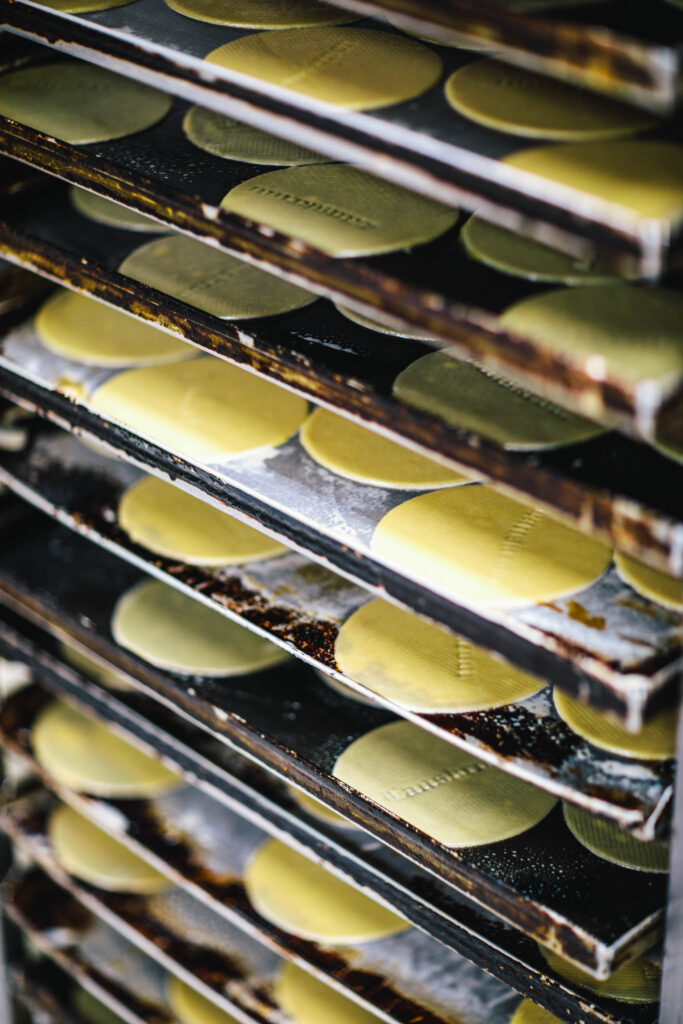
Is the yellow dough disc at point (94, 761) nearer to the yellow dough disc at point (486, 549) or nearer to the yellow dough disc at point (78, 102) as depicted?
the yellow dough disc at point (486, 549)

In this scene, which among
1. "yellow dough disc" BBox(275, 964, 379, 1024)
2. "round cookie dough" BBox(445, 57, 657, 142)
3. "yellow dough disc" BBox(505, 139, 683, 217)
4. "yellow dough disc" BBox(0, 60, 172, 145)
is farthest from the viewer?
"yellow dough disc" BBox(275, 964, 379, 1024)

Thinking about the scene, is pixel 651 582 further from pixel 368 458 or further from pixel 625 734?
pixel 368 458

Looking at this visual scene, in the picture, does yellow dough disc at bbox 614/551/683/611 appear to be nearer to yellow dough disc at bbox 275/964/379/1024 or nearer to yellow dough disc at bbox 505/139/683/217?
yellow dough disc at bbox 505/139/683/217

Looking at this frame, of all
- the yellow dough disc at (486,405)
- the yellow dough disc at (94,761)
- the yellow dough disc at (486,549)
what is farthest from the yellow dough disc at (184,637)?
the yellow dough disc at (486,405)

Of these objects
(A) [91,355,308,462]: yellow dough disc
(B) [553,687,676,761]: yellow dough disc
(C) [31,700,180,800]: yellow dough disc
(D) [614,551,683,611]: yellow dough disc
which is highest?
(D) [614,551,683,611]: yellow dough disc

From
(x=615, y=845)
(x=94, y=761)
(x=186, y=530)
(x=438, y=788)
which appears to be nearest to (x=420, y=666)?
(x=438, y=788)

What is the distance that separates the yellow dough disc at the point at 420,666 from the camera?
41.1 inches

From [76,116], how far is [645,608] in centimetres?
72

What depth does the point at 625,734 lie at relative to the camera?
0.97 metres

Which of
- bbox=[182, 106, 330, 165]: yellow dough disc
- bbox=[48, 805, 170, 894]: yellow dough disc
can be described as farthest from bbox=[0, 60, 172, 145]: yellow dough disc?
bbox=[48, 805, 170, 894]: yellow dough disc

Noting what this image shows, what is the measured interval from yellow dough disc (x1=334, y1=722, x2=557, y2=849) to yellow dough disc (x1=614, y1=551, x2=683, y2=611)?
0.26m

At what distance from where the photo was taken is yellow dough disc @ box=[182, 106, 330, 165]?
1.10m

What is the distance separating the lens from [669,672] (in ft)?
2.73

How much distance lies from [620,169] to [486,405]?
0.76ft
